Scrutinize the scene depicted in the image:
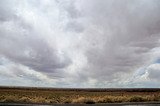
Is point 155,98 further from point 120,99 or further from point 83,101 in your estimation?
point 83,101

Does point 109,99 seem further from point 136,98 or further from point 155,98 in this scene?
point 155,98

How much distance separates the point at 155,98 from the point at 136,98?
377 centimetres

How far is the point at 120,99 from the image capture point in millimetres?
37406

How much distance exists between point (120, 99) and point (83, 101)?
258 inches

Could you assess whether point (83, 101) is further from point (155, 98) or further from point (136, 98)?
point (155, 98)

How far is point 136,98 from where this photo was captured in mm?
36812

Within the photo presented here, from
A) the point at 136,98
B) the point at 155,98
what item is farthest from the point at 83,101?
the point at 155,98

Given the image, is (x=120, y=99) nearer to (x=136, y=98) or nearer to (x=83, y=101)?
(x=136, y=98)

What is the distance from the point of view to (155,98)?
38594mm

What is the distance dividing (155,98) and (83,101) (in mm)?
12047

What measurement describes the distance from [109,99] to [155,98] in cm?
755

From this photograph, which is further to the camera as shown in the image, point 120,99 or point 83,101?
point 120,99

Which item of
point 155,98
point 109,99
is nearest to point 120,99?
point 109,99

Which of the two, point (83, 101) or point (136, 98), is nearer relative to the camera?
point (83, 101)
